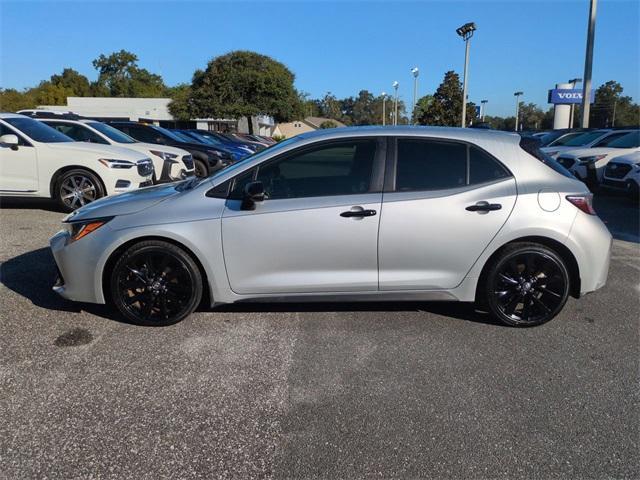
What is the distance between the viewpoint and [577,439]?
9.38 ft

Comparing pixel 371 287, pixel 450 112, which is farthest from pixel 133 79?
pixel 371 287

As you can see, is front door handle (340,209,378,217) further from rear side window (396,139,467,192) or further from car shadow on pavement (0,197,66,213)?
car shadow on pavement (0,197,66,213)

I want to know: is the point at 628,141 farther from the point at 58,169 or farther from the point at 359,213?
the point at 58,169

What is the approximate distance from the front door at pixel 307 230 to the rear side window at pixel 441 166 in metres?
0.21

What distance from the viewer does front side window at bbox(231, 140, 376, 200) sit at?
4195mm

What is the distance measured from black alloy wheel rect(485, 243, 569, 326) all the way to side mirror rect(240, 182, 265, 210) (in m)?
1.95

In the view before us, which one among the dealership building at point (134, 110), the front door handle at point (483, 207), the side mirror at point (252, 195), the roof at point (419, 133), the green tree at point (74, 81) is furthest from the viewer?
the green tree at point (74, 81)

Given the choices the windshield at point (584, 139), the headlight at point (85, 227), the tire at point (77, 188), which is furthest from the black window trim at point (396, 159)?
the windshield at point (584, 139)

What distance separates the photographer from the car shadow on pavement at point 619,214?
8.54 metres

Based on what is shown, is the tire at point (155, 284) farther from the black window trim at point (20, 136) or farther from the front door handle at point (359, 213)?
the black window trim at point (20, 136)

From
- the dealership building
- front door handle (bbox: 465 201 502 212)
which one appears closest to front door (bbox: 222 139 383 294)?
front door handle (bbox: 465 201 502 212)

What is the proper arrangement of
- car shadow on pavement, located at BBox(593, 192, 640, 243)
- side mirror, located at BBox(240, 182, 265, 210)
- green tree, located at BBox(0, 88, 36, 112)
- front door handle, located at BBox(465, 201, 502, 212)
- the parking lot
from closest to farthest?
the parking lot
side mirror, located at BBox(240, 182, 265, 210)
front door handle, located at BBox(465, 201, 502, 212)
car shadow on pavement, located at BBox(593, 192, 640, 243)
green tree, located at BBox(0, 88, 36, 112)

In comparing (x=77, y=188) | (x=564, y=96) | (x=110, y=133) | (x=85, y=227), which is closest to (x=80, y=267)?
(x=85, y=227)

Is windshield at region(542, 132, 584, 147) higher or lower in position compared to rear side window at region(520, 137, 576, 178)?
higher
